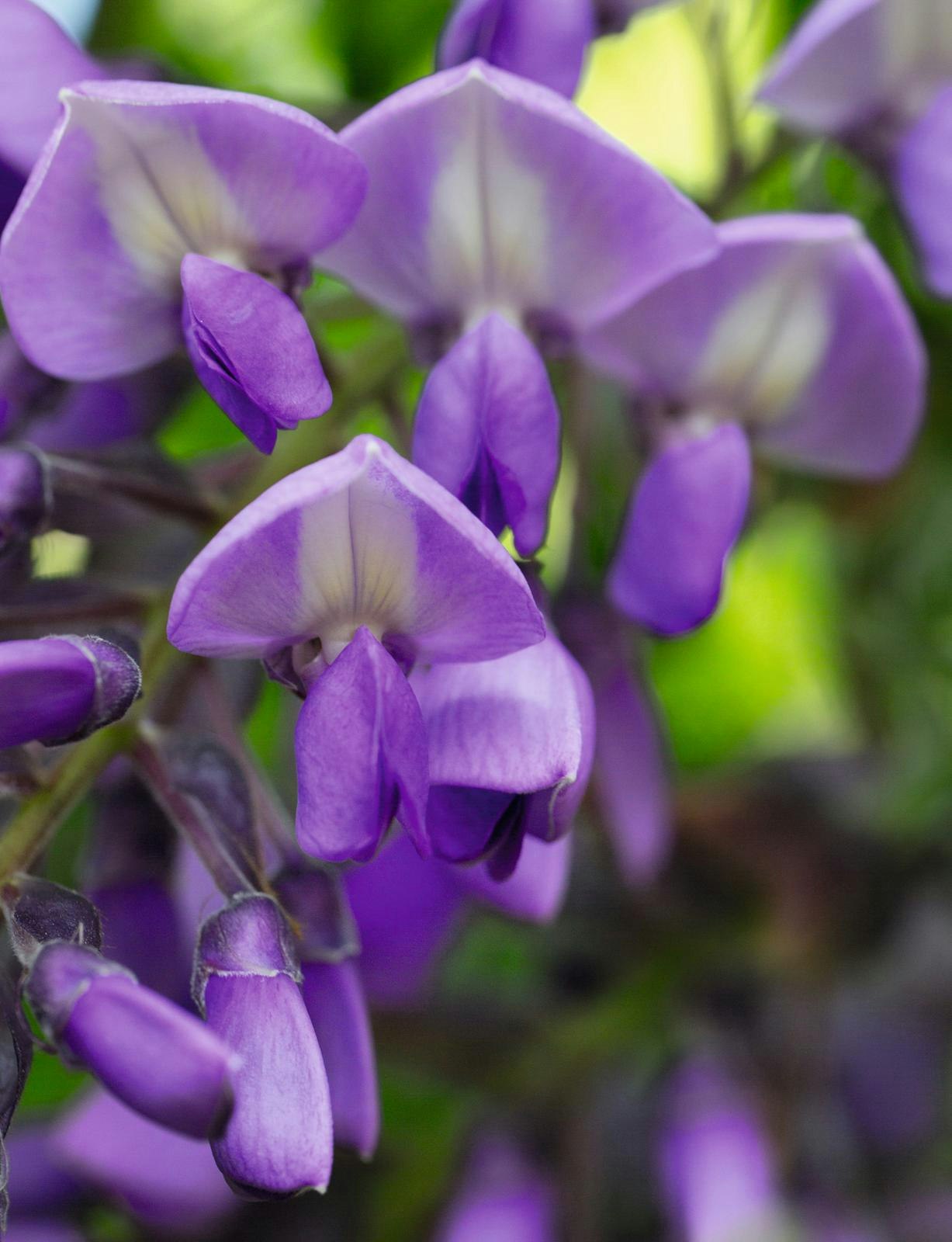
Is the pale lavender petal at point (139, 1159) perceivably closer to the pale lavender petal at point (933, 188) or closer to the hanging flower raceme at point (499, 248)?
the hanging flower raceme at point (499, 248)

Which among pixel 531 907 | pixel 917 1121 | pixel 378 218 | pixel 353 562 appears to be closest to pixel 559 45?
pixel 378 218

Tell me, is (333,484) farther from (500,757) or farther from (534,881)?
(534,881)

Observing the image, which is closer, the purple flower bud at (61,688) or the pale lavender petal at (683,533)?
the purple flower bud at (61,688)

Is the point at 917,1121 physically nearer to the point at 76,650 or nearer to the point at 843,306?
the point at 843,306

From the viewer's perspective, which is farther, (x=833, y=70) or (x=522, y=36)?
(x=833, y=70)

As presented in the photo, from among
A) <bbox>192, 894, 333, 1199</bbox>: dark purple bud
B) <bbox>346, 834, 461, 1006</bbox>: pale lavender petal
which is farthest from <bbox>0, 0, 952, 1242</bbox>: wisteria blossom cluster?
<bbox>346, 834, 461, 1006</bbox>: pale lavender petal

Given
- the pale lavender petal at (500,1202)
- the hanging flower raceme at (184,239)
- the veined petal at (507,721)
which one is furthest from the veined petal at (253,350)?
the pale lavender petal at (500,1202)

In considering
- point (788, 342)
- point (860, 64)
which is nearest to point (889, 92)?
point (860, 64)
